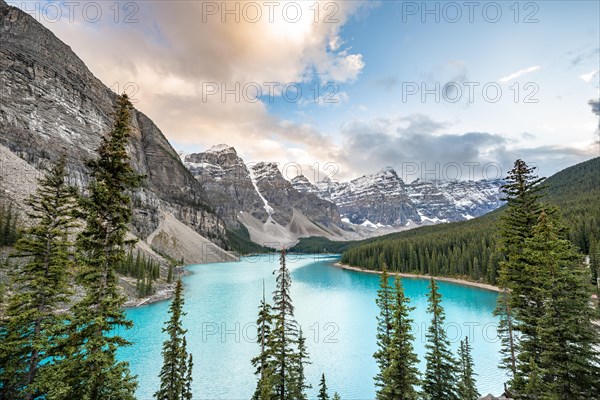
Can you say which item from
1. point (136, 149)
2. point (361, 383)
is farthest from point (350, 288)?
point (136, 149)

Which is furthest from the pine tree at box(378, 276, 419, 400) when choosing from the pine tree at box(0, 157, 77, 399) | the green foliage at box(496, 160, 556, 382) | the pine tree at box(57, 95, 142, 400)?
the pine tree at box(0, 157, 77, 399)

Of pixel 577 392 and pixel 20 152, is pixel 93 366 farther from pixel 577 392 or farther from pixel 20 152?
pixel 20 152

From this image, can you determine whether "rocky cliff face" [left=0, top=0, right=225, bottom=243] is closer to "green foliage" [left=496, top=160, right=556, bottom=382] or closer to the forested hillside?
the forested hillside

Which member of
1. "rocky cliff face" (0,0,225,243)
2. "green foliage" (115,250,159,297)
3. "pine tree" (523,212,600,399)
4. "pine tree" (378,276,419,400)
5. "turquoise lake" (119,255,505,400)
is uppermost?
"rocky cliff face" (0,0,225,243)

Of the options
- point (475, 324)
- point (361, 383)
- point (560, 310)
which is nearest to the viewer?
point (560, 310)

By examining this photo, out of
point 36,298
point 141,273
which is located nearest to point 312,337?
point 36,298

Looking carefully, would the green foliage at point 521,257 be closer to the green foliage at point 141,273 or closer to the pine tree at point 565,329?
the pine tree at point 565,329

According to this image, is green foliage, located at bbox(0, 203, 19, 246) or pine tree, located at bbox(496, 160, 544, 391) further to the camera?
green foliage, located at bbox(0, 203, 19, 246)
